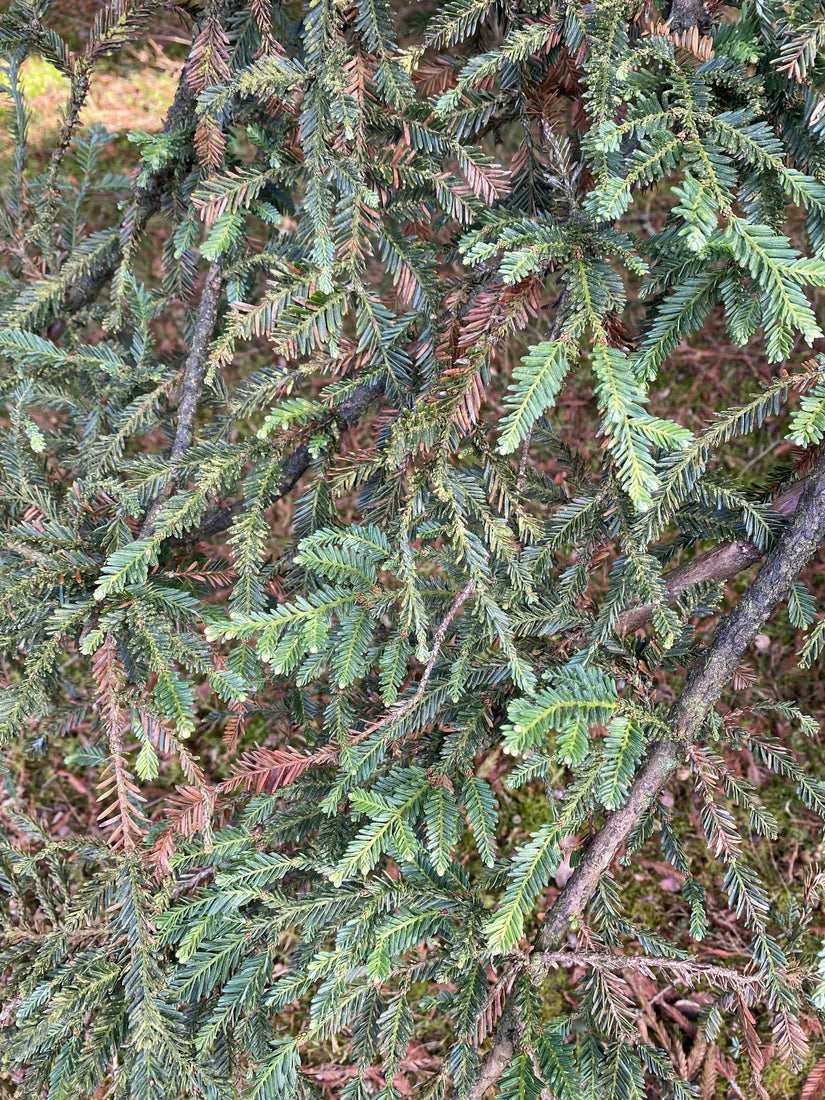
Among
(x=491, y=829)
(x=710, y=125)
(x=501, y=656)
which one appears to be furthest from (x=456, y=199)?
(x=491, y=829)

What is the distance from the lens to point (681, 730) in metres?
1.67

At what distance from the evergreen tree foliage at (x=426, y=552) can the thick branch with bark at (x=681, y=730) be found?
11 mm

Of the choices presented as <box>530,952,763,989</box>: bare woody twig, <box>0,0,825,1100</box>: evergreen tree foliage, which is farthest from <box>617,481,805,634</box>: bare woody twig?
<box>530,952,763,989</box>: bare woody twig

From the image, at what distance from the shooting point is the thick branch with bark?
1643 mm

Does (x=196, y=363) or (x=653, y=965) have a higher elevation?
(x=196, y=363)

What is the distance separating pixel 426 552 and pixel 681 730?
0.75m

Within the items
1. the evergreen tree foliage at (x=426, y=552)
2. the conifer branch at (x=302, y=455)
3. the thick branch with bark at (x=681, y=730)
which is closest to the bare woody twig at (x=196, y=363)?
the evergreen tree foliage at (x=426, y=552)

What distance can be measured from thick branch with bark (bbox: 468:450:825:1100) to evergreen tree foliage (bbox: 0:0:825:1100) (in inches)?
0.4

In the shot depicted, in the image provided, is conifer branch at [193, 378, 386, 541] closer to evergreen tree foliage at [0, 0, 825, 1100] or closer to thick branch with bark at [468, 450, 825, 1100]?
evergreen tree foliage at [0, 0, 825, 1100]

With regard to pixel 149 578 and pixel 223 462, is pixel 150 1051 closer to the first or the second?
pixel 149 578

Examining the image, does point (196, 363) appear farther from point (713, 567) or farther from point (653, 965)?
point (653, 965)

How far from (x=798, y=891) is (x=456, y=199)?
2993 millimetres

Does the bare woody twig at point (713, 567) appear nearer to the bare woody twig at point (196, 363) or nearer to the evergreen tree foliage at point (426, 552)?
the evergreen tree foliage at point (426, 552)

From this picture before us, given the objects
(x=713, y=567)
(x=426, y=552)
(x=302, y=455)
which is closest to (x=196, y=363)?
(x=302, y=455)
